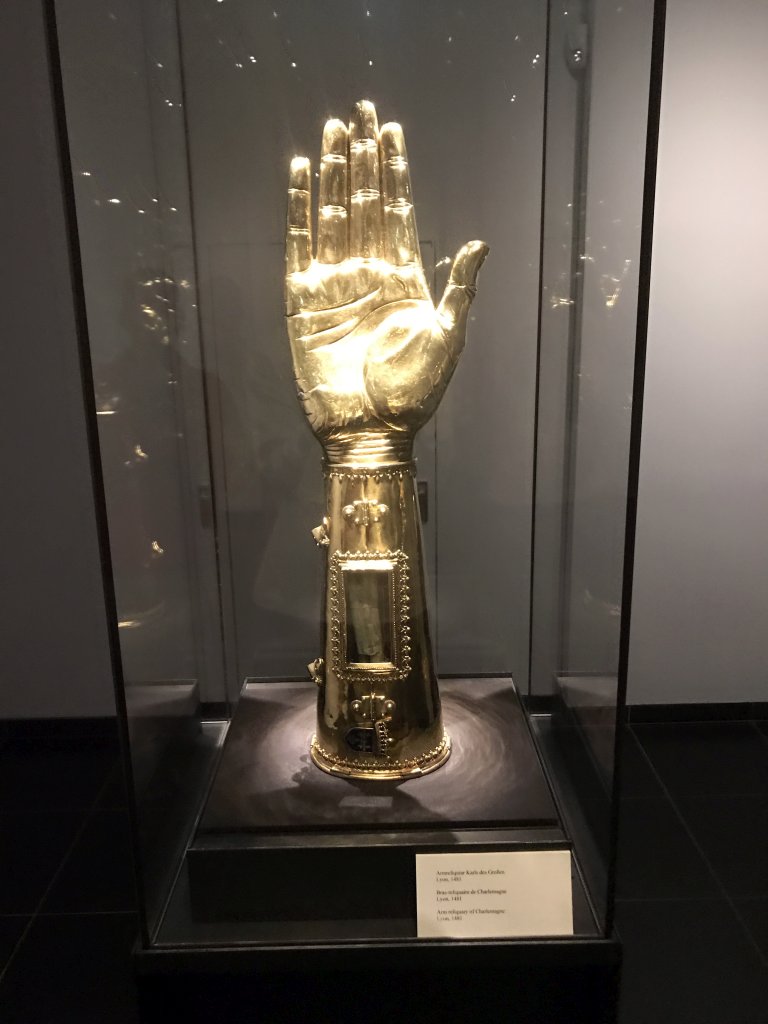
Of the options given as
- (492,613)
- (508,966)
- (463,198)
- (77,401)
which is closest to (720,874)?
(508,966)

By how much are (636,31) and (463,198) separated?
45 cm

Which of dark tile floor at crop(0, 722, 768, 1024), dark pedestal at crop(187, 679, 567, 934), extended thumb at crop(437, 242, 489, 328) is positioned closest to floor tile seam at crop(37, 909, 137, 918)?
dark tile floor at crop(0, 722, 768, 1024)

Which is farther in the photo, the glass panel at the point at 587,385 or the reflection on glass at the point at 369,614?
the reflection on glass at the point at 369,614

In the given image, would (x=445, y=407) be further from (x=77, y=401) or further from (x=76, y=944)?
(x=76, y=944)

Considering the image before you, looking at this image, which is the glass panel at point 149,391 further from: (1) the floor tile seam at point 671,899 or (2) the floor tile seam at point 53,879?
(1) the floor tile seam at point 671,899

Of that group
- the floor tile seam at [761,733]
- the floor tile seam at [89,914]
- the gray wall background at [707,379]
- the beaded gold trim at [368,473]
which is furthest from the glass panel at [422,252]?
the floor tile seam at [761,733]

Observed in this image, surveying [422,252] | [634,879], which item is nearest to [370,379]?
[422,252]

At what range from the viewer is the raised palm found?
1.27 meters

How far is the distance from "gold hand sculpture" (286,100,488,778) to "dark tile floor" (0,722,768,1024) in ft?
1.71

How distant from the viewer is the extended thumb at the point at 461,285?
4.16ft

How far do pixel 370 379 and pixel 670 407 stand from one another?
0.82 m

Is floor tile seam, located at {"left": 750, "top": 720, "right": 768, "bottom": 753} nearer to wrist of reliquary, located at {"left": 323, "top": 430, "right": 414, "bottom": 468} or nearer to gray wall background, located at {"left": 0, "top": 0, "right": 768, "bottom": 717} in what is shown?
gray wall background, located at {"left": 0, "top": 0, "right": 768, "bottom": 717}

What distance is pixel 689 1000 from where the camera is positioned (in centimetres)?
125

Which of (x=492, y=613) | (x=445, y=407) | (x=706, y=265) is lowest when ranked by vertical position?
(x=492, y=613)
